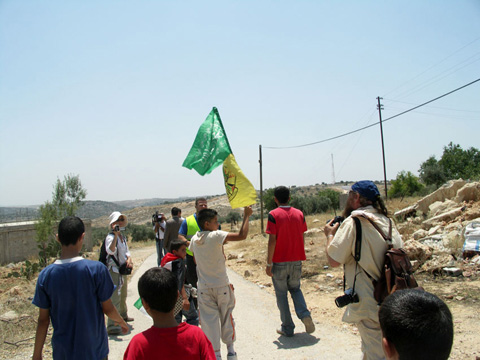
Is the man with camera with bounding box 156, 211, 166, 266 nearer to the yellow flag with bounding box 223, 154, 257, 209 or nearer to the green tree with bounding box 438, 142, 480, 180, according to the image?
the yellow flag with bounding box 223, 154, 257, 209

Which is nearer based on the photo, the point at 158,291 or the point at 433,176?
the point at 158,291

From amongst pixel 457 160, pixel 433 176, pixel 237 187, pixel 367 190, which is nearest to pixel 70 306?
pixel 237 187

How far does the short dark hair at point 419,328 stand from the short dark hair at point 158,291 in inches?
54.0

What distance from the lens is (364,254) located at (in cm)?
312

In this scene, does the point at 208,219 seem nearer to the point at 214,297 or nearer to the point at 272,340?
the point at 214,297

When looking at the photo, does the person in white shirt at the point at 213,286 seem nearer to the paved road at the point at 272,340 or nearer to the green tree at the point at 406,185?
the paved road at the point at 272,340

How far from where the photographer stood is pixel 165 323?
2385mm

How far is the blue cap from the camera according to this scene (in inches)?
134

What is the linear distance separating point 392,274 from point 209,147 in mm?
2875

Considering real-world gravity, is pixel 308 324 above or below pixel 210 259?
below

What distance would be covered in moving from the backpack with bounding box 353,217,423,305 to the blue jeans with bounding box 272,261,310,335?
2.48 m

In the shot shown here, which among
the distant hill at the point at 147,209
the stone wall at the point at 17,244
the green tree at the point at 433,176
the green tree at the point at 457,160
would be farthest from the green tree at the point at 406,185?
the stone wall at the point at 17,244

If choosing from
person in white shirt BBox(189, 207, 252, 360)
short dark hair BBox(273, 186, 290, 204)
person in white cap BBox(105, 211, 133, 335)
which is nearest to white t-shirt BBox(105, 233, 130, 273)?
person in white cap BBox(105, 211, 133, 335)

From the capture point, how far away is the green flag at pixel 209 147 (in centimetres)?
484
